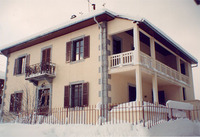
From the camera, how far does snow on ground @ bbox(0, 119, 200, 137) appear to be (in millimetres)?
8102

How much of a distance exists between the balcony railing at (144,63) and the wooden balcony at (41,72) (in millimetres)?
4076

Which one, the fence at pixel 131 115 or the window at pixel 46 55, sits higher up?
the window at pixel 46 55

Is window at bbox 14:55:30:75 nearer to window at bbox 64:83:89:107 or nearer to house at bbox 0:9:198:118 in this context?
house at bbox 0:9:198:118

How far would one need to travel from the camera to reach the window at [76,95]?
12.5 m

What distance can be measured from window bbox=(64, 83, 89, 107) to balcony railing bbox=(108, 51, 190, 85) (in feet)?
6.56

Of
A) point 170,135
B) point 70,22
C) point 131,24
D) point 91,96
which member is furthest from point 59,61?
point 170,135

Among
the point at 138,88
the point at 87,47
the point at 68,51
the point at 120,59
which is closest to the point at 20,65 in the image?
the point at 68,51

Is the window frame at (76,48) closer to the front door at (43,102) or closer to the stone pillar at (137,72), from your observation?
the front door at (43,102)

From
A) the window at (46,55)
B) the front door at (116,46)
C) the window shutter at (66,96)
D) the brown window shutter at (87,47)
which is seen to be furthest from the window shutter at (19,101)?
the front door at (116,46)

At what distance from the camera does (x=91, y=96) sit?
12.2m

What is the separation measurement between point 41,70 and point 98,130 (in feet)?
22.1

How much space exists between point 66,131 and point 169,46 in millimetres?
9904

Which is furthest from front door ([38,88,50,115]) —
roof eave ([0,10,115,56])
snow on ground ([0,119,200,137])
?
snow on ground ([0,119,200,137])

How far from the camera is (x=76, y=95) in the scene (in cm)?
1313
